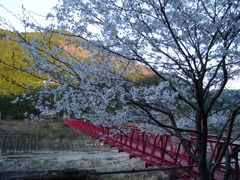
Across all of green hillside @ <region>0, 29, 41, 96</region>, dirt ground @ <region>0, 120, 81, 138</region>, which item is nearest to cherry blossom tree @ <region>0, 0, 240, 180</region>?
green hillside @ <region>0, 29, 41, 96</region>

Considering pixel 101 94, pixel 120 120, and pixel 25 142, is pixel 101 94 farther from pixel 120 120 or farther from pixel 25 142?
pixel 25 142

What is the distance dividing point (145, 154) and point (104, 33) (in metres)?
4.69

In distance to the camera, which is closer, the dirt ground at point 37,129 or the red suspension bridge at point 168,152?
the red suspension bridge at point 168,152

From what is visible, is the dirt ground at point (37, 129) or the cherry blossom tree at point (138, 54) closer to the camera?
the cherry blossom tree at point (138, 54)

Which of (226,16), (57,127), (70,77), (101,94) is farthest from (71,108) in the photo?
(57,127)

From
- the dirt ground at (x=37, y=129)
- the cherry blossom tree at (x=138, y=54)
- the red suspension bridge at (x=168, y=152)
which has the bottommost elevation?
the dirt ground at (x=37, y=129)

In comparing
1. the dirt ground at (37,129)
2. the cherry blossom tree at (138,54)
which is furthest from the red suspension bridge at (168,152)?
the dirt ground at (37,129)

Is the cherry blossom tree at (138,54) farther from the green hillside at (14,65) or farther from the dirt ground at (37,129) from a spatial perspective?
the dirt ground at (37,129)

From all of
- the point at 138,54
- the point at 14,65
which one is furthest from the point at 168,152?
the point at 14,65

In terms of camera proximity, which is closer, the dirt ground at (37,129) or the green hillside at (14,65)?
the green hillside at (14,65)

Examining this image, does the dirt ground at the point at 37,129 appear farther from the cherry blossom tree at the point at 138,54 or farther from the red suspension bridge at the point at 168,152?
the cherry blossom tree at the point at 138,54

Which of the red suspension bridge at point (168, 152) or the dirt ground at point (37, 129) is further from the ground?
the red suspension bridge at point (168, 152)

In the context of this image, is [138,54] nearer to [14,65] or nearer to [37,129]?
[14,65]

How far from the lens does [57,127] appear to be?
27.0 metres
